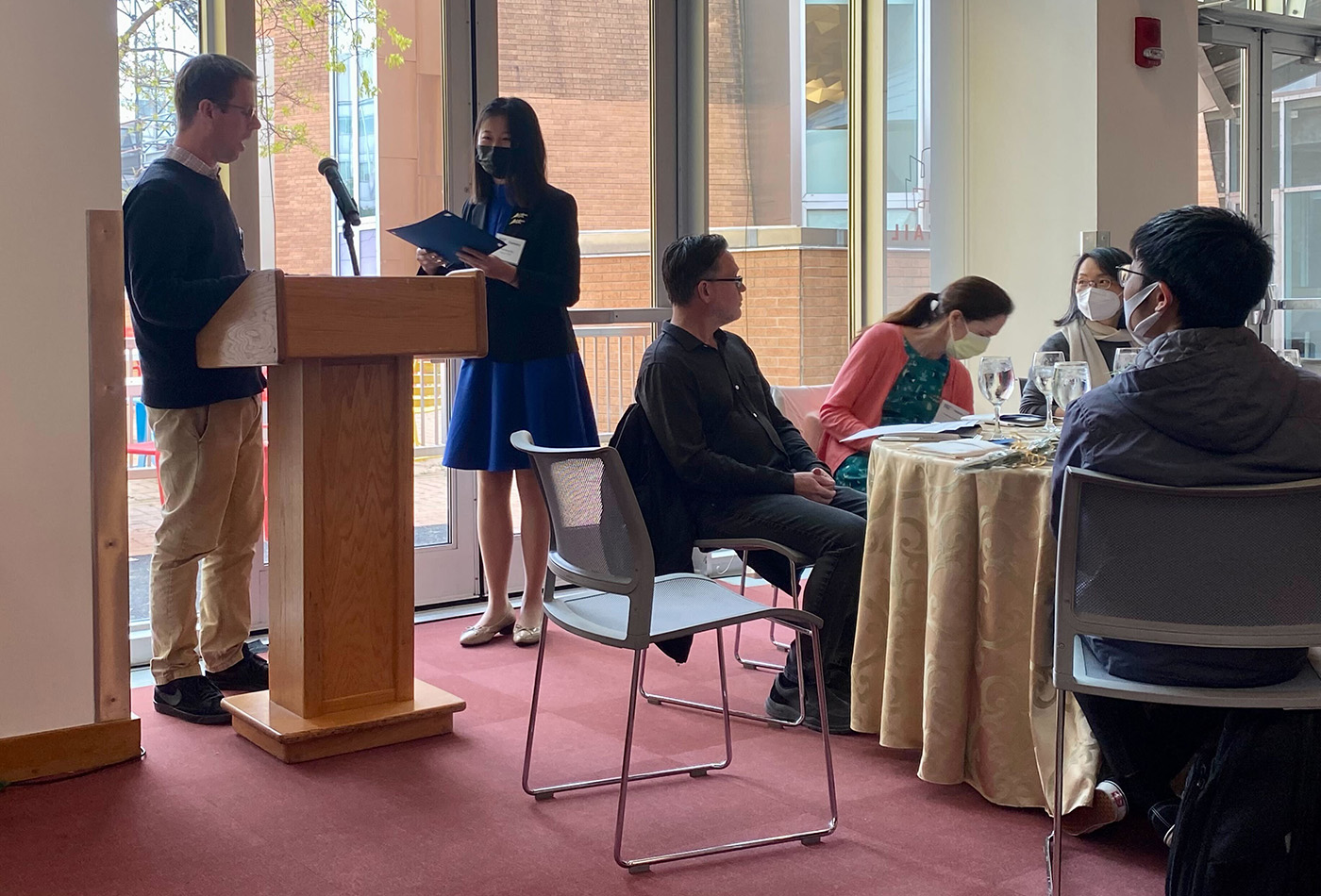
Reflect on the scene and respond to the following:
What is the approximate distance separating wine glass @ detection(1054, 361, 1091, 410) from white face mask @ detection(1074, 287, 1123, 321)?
1.13 m

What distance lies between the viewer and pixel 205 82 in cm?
312

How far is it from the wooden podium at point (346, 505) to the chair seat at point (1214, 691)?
1.59 meters

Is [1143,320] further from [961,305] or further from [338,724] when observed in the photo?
[338,724]

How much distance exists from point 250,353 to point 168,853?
106cm

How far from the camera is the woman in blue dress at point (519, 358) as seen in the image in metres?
3.82

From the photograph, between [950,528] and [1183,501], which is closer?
[1183,501]

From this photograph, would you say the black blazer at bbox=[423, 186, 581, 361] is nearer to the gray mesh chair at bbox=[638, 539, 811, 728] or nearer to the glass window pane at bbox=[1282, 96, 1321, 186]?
the gray mesh chair at bbox=[638, 539, 811, 728]

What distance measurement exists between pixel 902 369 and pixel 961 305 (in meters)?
0.26

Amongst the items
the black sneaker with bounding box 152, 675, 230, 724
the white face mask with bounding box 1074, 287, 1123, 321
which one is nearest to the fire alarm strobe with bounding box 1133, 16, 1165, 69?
the white face mask with bounding box 1074, 287, 1123, 321

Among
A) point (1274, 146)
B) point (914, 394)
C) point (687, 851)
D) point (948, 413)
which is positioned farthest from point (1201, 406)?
point (1274, 146)

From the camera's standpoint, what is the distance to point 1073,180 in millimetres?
5164

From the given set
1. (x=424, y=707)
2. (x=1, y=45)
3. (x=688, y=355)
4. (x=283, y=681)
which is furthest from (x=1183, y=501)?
(x=1, y=45)

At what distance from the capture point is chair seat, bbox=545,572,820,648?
7.81ft

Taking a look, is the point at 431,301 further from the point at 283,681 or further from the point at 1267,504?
the point at 1267,504
